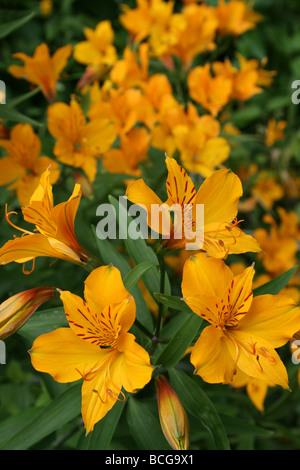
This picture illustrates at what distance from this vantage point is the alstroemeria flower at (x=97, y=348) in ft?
2.25

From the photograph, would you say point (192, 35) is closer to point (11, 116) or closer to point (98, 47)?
point (98, 47)

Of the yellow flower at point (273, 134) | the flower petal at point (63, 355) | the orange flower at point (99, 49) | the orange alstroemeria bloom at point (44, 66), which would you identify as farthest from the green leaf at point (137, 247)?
the yellow flower at point (273, 134)

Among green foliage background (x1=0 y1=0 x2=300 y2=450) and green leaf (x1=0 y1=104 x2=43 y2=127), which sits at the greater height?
green leaf (x1=0 y1=104 x2=43 y2=127)

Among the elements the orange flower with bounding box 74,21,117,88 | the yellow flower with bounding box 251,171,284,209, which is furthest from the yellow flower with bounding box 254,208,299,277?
the orange flower with bounding box 74,21,117,88

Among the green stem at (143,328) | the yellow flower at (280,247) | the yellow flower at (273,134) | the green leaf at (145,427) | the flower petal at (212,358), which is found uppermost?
the flower petal at (212,358)

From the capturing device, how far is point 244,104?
2529mm

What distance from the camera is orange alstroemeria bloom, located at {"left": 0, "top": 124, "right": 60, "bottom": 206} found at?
3.77ft

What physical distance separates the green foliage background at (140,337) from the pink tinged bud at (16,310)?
0.09m

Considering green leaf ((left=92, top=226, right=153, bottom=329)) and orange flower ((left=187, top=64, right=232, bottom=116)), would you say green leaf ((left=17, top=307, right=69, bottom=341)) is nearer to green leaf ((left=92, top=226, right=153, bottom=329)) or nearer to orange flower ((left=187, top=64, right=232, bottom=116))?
green leaf ((left=92, top=226, right=153, bottom=329))

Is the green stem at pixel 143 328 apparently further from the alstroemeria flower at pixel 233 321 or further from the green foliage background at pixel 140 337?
the alstroemeria flower at pixel 233 321

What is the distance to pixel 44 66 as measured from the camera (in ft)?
4.35

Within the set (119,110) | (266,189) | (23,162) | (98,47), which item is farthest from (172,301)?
(266,189)

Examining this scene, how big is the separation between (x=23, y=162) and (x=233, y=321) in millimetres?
712
